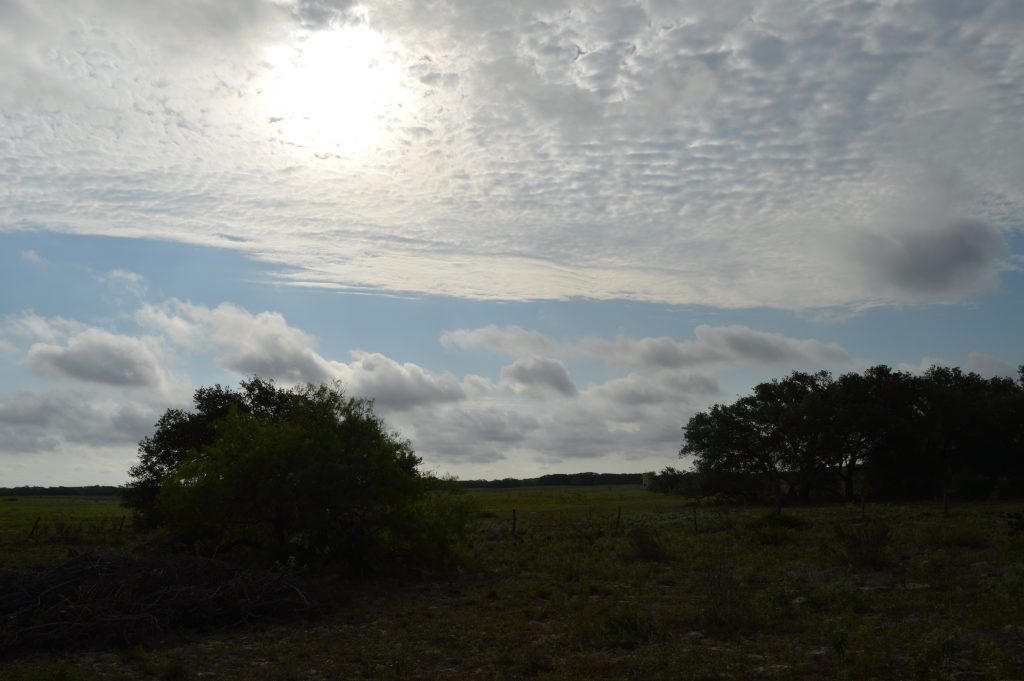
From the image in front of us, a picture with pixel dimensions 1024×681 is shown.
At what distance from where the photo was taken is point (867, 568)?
815 inches

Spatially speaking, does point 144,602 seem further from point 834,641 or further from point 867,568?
point 867,568

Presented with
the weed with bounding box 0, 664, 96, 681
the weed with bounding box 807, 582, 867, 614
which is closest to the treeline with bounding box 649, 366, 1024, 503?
the weed with bounding box 807, 582, 867, 614

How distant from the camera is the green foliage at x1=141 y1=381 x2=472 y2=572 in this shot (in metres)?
22.4

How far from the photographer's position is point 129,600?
51.6 feet

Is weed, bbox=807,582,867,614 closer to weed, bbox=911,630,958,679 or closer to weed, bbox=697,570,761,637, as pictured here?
weed, bbox=697,570,761,637

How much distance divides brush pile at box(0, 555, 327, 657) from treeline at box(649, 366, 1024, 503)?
46853mm

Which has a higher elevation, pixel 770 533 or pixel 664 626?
pixel 770 533

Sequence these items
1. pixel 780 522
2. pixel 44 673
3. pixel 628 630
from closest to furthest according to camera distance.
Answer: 1. pixel 44 673
2. pixel 628 630
3. pixel 780 522

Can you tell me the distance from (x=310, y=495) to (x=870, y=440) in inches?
1932

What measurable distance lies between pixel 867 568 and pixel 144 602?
16742mm

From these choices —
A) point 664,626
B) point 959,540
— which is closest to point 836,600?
point 664,626

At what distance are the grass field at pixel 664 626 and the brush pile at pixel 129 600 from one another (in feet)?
1.85

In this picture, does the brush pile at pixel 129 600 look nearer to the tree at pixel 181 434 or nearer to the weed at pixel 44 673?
the weed at pixel 44 673

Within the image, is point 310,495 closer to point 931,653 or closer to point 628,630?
point 628,630
